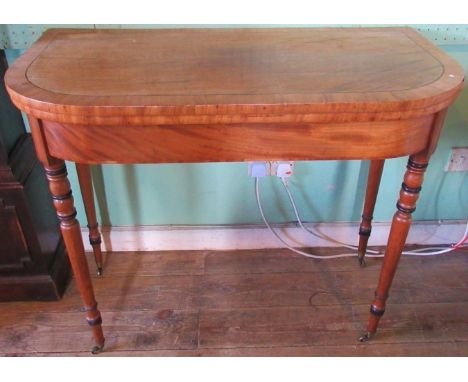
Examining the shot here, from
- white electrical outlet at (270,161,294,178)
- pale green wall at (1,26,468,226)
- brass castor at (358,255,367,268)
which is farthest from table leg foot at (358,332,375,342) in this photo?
white electrical outlet at (270,161,294,178)

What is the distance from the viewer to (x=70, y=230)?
103 cm

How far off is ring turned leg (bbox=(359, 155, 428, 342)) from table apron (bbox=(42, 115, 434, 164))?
9 centimetres

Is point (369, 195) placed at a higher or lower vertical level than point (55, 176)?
lower

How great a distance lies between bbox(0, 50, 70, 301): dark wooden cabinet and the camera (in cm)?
121

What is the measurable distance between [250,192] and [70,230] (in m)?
0.64

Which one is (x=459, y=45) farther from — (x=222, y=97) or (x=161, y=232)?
(x=161, y=232)

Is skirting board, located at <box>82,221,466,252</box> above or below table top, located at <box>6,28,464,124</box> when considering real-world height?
below

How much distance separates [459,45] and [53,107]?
1.09 meters

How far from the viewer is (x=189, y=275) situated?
1.52m

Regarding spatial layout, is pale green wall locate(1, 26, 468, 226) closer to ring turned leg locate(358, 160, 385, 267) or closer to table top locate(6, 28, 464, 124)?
ring turned leg locate(358, 160, 385, 267)

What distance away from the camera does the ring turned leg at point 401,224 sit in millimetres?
986

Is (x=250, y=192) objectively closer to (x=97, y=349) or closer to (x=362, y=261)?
(x=362, y=261)

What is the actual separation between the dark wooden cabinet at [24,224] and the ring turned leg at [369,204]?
99cm
